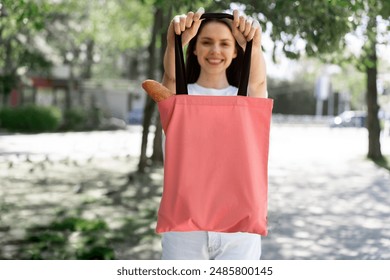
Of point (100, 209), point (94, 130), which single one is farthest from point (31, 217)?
point (94, 130)

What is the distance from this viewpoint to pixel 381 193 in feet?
38.6

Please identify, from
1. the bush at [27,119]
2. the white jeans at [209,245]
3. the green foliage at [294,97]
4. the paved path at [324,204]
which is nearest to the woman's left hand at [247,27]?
the white jeans at [209,245]

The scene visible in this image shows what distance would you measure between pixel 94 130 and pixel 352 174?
77.9ft

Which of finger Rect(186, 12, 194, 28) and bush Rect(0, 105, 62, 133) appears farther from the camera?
bush Rect(0, 105, 62, 133)

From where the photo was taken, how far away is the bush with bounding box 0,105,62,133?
33250 mm

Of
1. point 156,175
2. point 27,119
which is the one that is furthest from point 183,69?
point 27,119

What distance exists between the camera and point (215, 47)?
2750 mm

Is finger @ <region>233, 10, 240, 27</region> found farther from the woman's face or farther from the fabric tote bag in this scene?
the fabric tote bag

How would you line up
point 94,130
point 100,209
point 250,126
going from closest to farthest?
point 250,126
point 100,209
point 94,130

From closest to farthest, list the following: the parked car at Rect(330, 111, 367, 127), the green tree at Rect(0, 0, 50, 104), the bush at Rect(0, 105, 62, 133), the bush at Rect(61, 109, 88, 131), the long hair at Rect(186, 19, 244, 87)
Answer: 1. the long hair at Rect(186, 19, 244, 87)
2. the green tree at Rect(0, 0, 50, 104)
3. the bush at Rect(0, 105, 62, 133)
4. the bush at Rect(61, 109, 88, 131)
5. the parked car at Rect(330, 111, 367, 127)

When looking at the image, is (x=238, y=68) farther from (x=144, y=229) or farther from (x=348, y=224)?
(x=348, y=224)

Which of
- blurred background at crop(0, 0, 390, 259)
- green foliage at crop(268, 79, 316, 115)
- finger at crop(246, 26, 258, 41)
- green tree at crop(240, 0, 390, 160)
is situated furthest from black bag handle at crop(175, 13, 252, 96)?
green foliage at crop(268, 79, 316, 115)
